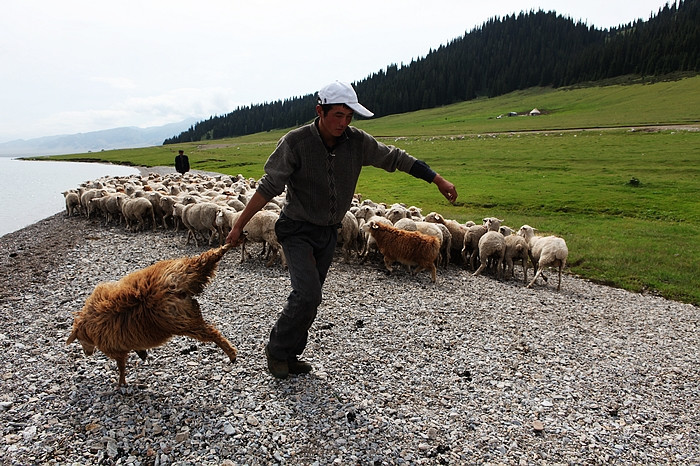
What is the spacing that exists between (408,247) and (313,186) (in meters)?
7.06

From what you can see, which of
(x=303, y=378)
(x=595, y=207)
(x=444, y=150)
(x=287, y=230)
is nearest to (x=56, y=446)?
(x=303, y=378)

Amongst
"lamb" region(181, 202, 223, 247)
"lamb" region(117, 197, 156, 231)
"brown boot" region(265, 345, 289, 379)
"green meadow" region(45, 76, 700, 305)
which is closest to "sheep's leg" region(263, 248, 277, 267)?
"lamb" region(181, 202, 223, 247)

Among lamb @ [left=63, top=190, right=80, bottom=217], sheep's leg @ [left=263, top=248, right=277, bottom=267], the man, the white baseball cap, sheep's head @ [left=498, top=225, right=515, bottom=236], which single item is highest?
the white baseball cap

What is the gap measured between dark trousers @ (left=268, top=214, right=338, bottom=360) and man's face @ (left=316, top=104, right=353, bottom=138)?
1153 mm

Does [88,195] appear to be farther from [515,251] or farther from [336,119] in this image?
[336,119]

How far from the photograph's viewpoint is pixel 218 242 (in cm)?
1518

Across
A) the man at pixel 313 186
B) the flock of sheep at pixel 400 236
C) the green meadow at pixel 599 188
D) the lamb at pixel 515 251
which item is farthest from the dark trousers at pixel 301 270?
the green meadow at pixel 599 188

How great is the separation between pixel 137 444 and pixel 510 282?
10.5 meters

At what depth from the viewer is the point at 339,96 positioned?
443cm

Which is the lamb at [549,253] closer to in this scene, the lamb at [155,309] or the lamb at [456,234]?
the lamb at [456,234]

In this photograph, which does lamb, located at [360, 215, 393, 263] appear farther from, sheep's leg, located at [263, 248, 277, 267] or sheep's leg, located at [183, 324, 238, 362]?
sheep's leg, located at [183, 324, 238, 362]

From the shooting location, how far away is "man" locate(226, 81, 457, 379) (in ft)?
15.3

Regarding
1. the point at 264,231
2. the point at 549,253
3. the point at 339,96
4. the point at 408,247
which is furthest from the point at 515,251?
the point at 339,96

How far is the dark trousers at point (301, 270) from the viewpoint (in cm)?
491
